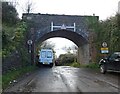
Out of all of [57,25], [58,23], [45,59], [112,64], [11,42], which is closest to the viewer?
[112,64]

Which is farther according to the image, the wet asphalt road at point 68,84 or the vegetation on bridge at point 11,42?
the vegetation on bridge at point 11,42

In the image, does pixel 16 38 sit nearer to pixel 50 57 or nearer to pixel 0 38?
pixel 0 38

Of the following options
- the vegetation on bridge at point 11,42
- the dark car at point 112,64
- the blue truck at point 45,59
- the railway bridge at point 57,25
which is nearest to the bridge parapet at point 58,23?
the railway bridge at point 57,25

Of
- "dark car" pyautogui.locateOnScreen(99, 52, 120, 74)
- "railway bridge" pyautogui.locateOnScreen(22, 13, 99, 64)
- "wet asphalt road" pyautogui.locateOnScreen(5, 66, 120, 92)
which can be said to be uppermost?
"railway bridge" pyautogui.locateOnScreen(22, 13, 99, 64)

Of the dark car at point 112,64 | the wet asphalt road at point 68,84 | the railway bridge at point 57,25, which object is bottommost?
the wet asphalt road at point 68,84

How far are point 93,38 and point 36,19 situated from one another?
747 centimetres

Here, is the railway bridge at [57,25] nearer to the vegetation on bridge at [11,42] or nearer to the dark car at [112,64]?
the vegetation on bridge at [11,42]

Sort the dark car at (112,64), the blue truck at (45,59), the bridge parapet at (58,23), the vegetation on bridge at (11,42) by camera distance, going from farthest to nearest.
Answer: the blue truck at (45,59), the bridge parapet at (58,23), the vegetation on bridge at (11,42), the dark car at (112,64)

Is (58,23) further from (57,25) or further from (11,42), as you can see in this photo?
(11,42)

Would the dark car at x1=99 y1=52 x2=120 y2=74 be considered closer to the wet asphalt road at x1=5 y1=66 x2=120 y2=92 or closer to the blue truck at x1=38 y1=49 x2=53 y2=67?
the wet asphalt road at x1=5 y1=66 x2=120 y2=92

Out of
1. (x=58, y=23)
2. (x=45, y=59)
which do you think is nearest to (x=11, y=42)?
(x=58, y=23)

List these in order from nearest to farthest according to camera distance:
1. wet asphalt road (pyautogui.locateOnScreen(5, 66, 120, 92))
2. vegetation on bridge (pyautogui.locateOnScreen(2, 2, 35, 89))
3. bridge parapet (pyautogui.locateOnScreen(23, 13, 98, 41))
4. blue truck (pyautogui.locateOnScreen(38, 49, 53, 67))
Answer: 1. wet asphalt road (pyautogui.locateOnScreen(5, 66, 120, 92))
2. vegetation on bridge (pyautogui.locateOnScreen(2, 2, 35, 89))
3. bridge parapet (pyautogui.locateOnScreen(23, 13, 98, 41))
4. blue truck (pyautogui.locateOnScreen(38, 49, 53, 67))

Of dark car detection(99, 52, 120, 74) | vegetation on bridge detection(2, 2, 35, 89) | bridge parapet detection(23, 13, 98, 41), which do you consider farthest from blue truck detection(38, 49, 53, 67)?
dark car detection(99, 52, 120, 74)

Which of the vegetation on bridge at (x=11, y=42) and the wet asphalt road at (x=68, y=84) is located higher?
the vegetation on bridge at (x=11, y=42)
